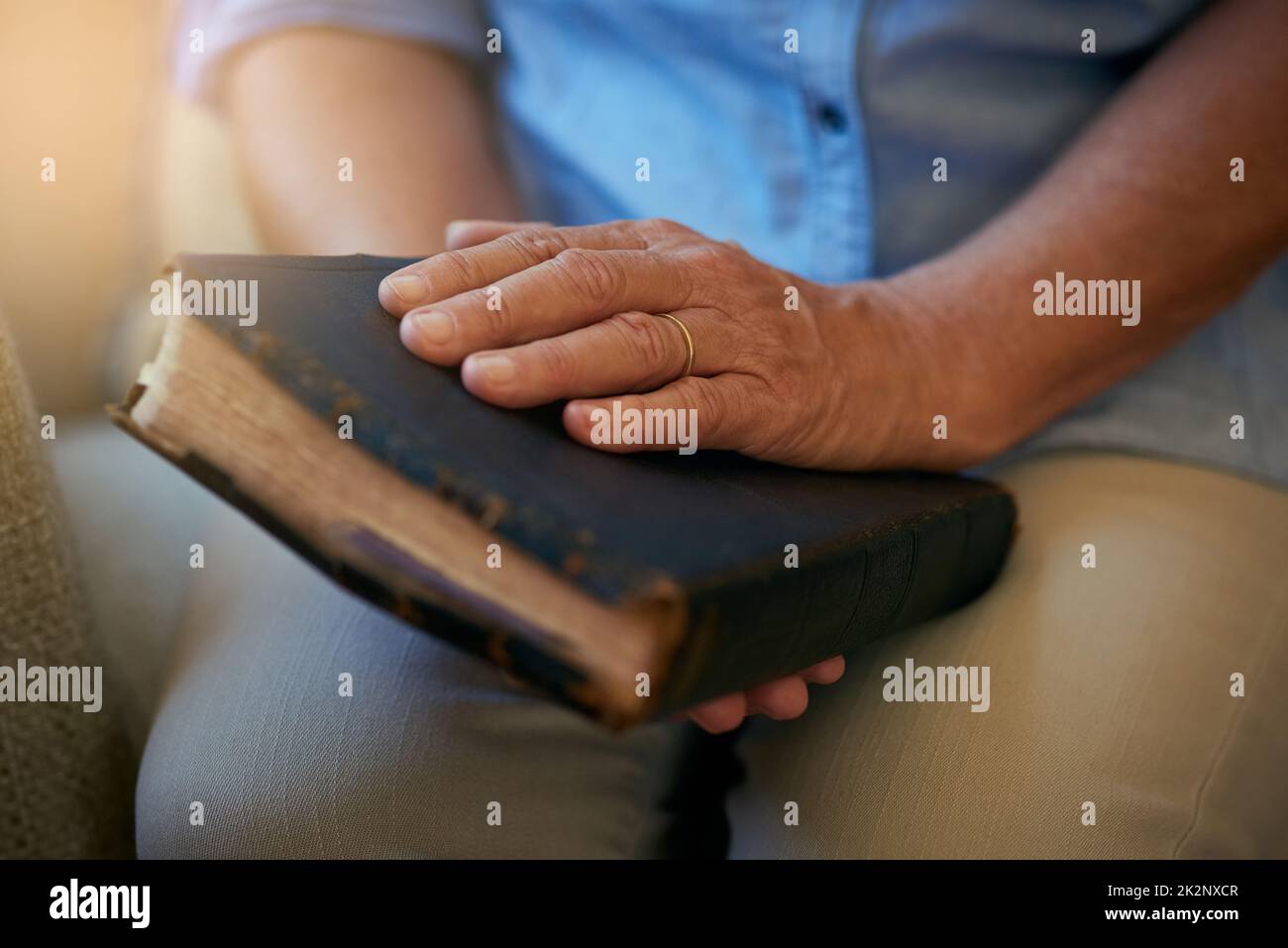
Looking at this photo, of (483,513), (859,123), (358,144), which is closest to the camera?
(483,513)

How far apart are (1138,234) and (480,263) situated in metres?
0.45

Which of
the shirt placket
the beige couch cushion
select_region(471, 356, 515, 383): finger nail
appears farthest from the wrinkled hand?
the beige couch cushion

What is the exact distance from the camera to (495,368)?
1.59 feet

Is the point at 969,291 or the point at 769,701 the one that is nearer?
the point at 769,701

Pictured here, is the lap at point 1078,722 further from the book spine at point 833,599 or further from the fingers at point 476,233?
the fingers at point 476,233

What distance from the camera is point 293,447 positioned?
447 mm

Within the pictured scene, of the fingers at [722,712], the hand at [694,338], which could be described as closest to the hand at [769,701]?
the fingers at [722,712]

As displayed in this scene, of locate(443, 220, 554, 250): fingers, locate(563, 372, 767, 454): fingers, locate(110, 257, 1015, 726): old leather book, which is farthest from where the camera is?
locate(443, 220, 554, 250): fingers

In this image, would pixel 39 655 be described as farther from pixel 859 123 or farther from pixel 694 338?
pixel 859 123

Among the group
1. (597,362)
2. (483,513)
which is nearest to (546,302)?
(597,362)

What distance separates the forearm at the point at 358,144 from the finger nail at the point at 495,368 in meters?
0.33

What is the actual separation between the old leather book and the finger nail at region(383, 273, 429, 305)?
14mm

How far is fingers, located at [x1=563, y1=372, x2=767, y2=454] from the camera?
0.50 meters

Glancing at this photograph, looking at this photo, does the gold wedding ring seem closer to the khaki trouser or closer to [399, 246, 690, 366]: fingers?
[399, 246, 690, 366]: fingers
